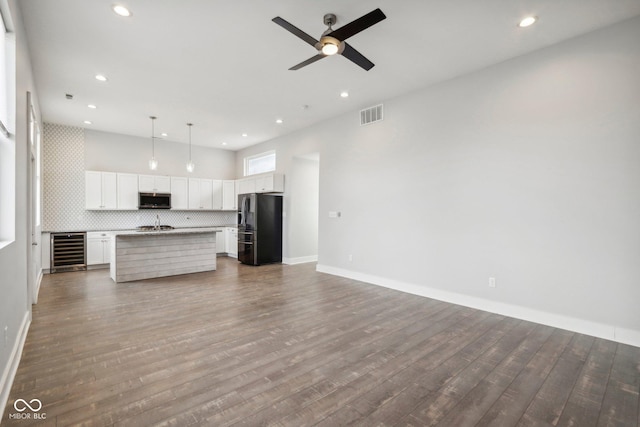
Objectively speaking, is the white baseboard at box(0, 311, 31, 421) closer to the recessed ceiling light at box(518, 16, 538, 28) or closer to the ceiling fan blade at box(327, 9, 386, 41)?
the ceiling fan blade at box(327, 9, 386, 41)

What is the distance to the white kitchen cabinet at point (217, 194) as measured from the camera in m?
8.36

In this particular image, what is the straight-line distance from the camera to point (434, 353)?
2.62 meters

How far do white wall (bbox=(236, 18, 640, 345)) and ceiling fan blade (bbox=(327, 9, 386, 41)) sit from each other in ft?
7.35

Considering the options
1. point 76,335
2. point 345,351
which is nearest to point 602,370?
point 345,351

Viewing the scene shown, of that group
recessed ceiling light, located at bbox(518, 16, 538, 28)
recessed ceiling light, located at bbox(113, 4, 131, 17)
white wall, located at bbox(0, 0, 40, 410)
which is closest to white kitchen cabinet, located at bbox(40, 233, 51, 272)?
white wall, located at bbox(0, 0, 40, 410)

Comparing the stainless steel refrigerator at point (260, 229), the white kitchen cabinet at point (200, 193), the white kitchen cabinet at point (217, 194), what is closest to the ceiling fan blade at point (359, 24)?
the stainless steel refrigerator at point (260, 229)

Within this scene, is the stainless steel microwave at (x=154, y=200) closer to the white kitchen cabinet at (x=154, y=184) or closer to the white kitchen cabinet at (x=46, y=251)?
the white kitchen cabinet at (x=154, y=184)

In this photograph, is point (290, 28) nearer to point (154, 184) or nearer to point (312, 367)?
point (312, 367)

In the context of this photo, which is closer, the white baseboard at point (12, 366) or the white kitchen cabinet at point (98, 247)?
the white baseboard at point (12, 366)

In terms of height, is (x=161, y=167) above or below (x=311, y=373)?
above

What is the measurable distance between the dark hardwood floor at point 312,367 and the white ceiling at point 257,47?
311cm

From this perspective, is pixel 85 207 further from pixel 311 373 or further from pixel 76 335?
pixel 311 373

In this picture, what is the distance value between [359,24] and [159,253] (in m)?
5.05

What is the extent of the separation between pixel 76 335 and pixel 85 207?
15.8 feet
